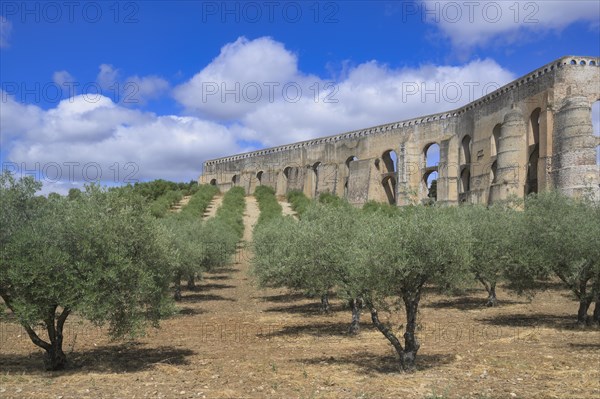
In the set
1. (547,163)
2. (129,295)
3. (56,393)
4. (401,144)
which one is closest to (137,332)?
(129,295)

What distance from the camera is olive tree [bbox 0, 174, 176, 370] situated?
34.4ft

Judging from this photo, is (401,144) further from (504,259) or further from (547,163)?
(504,259)

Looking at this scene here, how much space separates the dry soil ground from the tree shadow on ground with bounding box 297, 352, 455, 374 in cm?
2

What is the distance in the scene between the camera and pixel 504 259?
17.9m

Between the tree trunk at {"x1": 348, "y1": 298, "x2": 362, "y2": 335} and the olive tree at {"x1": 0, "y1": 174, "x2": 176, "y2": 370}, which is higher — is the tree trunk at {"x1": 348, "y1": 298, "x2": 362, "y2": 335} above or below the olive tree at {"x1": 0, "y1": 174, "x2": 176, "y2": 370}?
below

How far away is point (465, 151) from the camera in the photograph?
4662 cm

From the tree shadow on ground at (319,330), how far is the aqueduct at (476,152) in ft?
21.3

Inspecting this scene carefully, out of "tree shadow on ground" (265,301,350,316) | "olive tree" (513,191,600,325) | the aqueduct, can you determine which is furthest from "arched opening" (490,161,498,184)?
"olive tree" (513,191,600,325)

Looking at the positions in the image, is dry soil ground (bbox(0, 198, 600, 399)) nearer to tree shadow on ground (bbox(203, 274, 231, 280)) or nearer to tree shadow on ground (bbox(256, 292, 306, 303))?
tree shadow on ground (bbox(256, 292, 306, 303))

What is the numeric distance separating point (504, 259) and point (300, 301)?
30.8ft

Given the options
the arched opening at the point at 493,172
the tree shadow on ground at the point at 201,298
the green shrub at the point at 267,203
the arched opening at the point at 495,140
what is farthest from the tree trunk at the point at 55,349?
the arched opening at the point at 495,140

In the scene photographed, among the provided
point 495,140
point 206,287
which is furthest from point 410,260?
point 495,140

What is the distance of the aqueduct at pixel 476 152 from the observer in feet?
109

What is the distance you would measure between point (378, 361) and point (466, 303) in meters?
11.0
